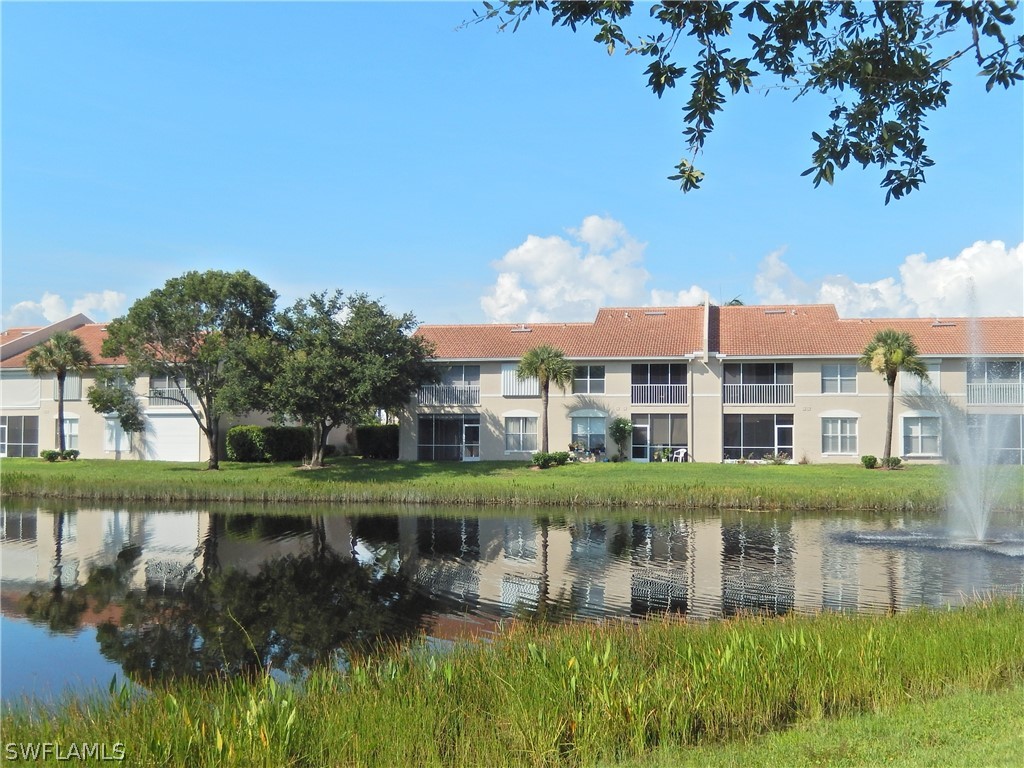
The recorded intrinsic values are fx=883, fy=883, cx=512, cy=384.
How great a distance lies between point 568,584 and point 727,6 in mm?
11628

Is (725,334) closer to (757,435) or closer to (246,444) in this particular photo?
(757,435)

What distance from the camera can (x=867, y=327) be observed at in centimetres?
4416

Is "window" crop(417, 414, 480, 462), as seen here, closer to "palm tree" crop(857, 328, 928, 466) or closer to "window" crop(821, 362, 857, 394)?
"window" crop(821, 362, 857, 394)

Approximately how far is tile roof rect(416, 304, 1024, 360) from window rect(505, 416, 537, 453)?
10.8 feet

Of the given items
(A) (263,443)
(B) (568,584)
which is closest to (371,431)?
(A) (263,443)

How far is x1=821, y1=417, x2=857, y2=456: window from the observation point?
138ft

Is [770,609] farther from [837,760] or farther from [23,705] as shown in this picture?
[23,705]

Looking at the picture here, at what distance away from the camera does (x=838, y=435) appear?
138 ft

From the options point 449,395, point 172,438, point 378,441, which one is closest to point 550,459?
point 449,395

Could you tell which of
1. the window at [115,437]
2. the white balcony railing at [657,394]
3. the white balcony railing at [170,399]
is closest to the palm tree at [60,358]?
the window at [115,437]

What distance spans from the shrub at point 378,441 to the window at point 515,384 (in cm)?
678

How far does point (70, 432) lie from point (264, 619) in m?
40.1

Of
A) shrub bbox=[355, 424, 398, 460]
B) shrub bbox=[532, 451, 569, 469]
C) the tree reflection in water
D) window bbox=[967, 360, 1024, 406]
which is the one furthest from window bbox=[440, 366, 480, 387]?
the tree reflection in water

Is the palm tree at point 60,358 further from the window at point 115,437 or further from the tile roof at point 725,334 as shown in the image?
the tile roof at point 725,334
